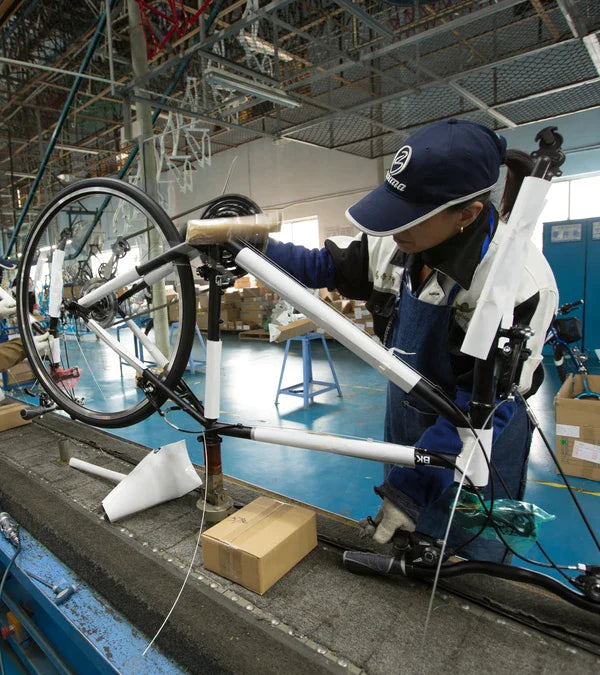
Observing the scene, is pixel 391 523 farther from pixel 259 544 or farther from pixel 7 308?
pixel 7 308

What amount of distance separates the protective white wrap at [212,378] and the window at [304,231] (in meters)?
7.54

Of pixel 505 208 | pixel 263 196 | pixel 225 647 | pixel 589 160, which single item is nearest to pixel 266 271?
pixel 505 208

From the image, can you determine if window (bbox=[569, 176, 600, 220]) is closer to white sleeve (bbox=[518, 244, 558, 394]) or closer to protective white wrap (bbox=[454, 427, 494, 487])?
white sleeve (bbox=[518, 244, 558, 394])

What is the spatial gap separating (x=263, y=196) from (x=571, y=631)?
30.1 ft

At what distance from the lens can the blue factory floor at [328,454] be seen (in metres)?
2.20

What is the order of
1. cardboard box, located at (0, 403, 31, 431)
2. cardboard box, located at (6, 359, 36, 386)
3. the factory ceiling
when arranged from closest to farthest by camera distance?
1. cardboard box, located at (0, 403, 31, 431)
2. the factory ceiling
3. cardboard box, located at (6, 359, 36, 386)

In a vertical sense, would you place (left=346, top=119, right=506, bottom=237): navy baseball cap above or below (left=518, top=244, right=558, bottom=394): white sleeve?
above

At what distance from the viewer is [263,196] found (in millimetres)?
9148

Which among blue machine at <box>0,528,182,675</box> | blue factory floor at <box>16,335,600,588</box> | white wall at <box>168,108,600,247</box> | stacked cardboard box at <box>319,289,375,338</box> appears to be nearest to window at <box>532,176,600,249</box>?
white wall at <box>168,108,600,247</box>

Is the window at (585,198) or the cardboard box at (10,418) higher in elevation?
the window at (585,198)

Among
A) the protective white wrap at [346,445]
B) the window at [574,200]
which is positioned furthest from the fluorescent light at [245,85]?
the window at [574,200]

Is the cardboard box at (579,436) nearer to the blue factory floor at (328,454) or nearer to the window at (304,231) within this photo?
the blue factory floor at (328,454)

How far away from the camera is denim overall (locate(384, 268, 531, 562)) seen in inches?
34.9

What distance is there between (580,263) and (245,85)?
437 centimetres
